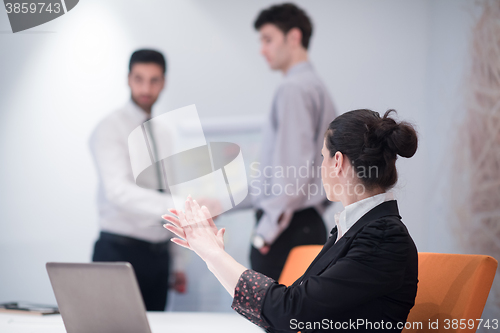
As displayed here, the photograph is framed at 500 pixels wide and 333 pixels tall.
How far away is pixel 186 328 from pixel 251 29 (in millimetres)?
1894

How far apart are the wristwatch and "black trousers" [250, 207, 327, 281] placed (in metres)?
0.03

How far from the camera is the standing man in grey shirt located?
2635 mm

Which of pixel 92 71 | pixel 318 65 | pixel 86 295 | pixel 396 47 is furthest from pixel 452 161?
pixel 92 71

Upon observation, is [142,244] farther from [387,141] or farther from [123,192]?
[387,141]

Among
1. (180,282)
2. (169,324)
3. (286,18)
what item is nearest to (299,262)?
(169,324)

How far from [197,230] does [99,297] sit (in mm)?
325

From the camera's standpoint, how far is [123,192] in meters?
2.79

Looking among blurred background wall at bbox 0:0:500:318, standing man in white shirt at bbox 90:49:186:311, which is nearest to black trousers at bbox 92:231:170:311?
standing man in white shirt at bbox 90:49:186:311

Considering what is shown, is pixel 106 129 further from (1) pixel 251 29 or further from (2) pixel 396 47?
(2) pixel 396 47

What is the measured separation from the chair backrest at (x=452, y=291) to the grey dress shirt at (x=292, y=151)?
1.31 metres

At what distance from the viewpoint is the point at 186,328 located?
1.55 m

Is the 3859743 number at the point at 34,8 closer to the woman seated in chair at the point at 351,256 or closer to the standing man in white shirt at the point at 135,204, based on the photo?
the standing man in white shirt at the point at 135,204

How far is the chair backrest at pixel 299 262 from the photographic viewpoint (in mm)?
1900

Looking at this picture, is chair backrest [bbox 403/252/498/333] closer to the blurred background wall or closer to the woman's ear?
A: the woman's ear
